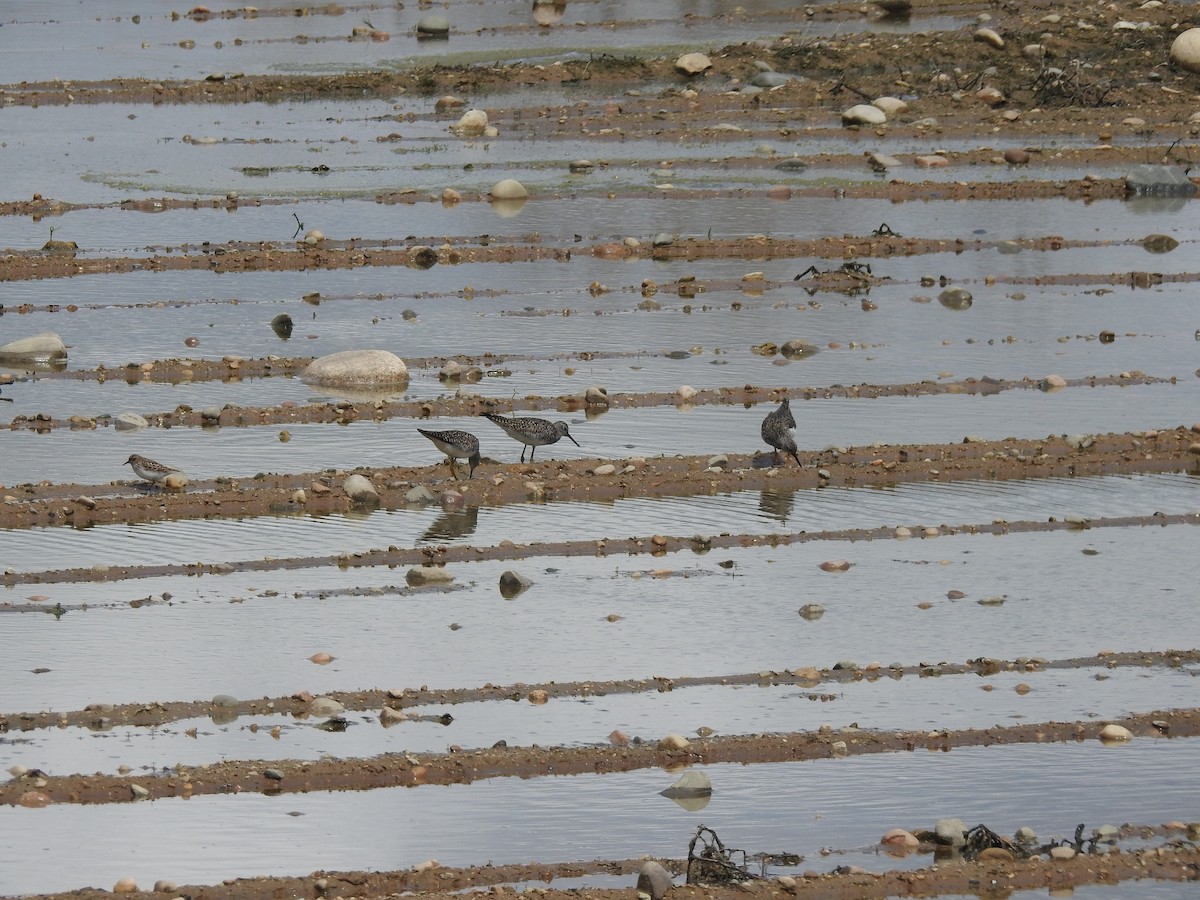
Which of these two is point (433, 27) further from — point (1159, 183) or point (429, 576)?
point (429, 576)

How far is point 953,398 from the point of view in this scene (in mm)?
19078

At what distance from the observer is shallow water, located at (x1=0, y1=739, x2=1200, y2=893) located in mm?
9422

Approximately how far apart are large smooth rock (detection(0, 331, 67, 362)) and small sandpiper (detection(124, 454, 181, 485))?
5.33 metres

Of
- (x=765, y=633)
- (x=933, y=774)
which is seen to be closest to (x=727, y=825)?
(x=933, y=774)

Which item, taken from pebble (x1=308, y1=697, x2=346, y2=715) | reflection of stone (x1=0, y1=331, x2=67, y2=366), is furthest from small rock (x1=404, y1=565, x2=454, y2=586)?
reflection of stone (x1=0, y1=331, x2=67, y2=366)

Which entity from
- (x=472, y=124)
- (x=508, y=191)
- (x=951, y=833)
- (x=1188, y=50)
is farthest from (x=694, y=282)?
(x=1188, y=50)

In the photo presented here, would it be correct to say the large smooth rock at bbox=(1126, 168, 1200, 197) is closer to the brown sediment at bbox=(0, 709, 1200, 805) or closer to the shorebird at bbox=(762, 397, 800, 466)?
the shorebird at bbox=(762, 397, 800, 466)

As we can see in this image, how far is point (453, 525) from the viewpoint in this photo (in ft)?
50.7

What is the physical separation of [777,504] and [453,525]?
2.52 metres

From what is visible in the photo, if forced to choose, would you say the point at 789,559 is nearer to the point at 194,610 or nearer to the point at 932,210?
the point at 194,610

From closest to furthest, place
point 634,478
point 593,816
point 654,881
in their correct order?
point 654,881 → point 593,816 → point 634,478

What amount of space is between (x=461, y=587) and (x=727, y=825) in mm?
4524

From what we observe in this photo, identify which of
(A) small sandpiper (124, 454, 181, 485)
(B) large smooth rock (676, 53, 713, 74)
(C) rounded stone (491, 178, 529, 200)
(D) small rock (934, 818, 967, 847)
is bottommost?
(D) small rock (934, 818, 967, 847)

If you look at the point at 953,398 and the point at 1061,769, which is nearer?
the point at 1061,769
